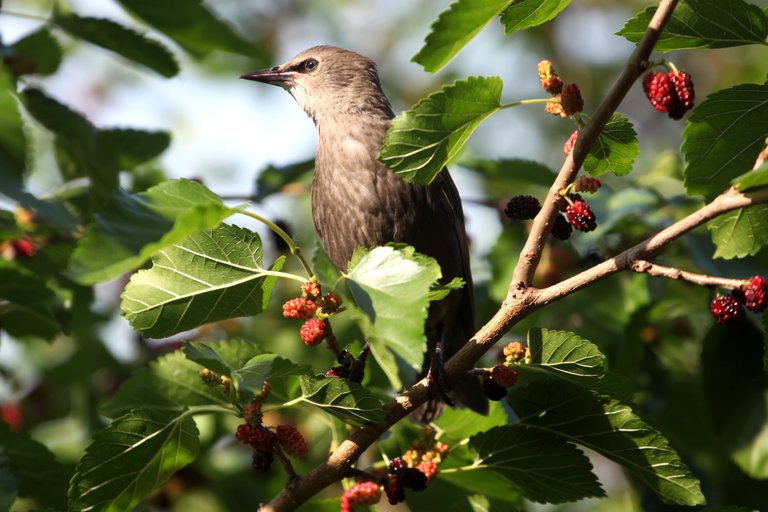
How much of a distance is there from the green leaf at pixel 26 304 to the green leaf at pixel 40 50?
1.15m

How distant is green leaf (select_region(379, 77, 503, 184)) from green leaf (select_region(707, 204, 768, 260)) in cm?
88

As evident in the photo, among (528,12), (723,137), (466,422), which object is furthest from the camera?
(466,422)

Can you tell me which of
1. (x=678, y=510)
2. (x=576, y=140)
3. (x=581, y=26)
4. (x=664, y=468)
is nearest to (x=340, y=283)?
(x=576, y=140)

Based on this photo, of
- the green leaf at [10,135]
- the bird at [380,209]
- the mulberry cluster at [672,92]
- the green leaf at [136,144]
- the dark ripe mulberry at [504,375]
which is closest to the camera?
the mulberry cluster at [672,92]

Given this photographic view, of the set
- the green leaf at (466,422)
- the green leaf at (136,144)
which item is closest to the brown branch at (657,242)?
the green leaf at (466,422)

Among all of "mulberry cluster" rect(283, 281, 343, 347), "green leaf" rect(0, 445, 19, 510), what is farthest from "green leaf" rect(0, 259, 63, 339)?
"mulberry cluster" rect(283, 281, 343, 347)

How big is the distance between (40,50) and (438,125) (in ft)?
8.29

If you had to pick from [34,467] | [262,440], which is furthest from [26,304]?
[262,440]

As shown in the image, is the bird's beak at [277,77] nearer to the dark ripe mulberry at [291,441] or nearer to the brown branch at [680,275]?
the dark ripe mulberry at [291,441]

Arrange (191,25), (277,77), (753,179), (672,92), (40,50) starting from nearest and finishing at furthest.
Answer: (753,179)
(672,92)
(191,25)
(40,50)
(277,77)

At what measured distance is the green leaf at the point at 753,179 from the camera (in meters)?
2.10

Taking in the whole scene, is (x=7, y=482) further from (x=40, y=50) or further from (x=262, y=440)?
(x=40, y=50)

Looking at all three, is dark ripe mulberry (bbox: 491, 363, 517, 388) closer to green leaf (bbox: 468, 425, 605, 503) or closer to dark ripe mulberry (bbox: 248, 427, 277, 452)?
green leaf (bbox: 468, 425, 605, 503)

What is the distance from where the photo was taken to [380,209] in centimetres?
429
